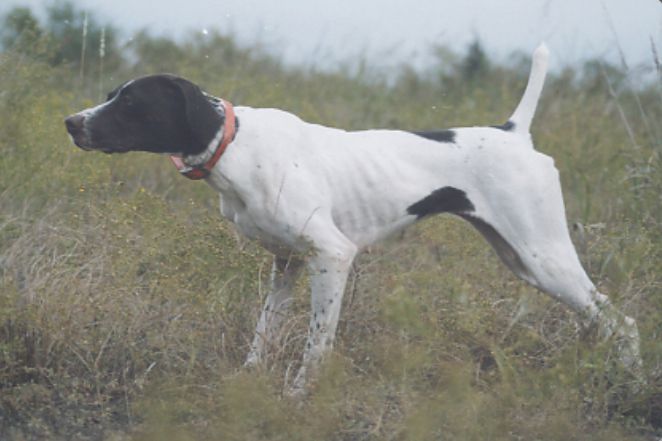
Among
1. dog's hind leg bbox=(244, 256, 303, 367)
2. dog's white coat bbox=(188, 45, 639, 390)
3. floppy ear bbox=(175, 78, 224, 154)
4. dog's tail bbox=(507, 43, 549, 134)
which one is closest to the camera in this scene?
floppy ear bbox=(175, 78, 224, 154)

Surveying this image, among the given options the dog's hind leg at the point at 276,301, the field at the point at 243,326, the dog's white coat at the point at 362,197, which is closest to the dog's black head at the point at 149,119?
the dog's white coat at the point at 362,197

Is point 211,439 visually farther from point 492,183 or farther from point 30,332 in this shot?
point 492,183

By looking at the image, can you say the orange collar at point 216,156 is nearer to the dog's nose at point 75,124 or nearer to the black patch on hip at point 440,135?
the dog's nose at point 75,124

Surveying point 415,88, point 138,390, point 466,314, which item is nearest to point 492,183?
point 466,314

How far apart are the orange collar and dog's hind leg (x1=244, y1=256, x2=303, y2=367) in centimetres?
48

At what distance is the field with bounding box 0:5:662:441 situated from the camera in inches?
159

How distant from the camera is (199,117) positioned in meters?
4.39

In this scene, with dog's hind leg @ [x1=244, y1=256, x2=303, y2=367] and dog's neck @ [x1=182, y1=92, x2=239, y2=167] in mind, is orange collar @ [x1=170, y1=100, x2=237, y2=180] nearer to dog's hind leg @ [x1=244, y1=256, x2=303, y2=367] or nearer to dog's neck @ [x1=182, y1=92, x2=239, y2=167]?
dog's neck @ [x1=182, y1=92, x2=239, y2=167]

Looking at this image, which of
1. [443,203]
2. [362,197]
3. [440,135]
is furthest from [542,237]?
[362,197]

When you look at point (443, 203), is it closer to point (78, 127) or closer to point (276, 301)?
point (276, 301)

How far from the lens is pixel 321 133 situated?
Answer: 4.81 m

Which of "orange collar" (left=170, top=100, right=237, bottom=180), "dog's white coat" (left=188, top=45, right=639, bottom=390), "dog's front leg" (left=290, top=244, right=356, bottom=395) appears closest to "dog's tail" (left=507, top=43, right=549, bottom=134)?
"dog's white coat" (left=188, top=45, right=639, bottom=390)

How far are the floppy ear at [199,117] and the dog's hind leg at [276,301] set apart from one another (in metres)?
0.57

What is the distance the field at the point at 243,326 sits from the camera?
13.3ft
